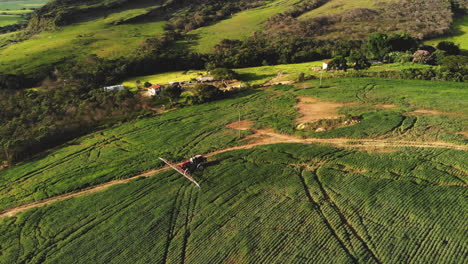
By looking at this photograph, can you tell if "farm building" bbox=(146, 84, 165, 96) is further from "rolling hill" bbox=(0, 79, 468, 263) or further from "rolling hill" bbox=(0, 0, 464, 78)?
"rolling hill" bbox=(0, 0, 464, 78)

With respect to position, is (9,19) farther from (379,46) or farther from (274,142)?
(274,142)

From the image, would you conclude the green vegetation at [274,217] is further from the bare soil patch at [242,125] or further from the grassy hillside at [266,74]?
the grassy hillside at [266,74]

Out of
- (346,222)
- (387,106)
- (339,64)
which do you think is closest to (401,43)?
(339,64)

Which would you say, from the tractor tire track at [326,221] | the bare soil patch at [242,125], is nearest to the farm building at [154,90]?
the bare soil patch at [242,125]

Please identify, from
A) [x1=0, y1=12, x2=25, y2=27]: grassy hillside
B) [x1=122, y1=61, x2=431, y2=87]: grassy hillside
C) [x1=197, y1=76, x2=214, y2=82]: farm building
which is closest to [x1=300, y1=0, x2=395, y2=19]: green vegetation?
[x1=122, y1=61, x2=431, y2=87]: grassy hillside

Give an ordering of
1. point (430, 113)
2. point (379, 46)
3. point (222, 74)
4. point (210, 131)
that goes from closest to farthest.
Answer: point (430, 113)
point (210, 131)
point (222, 74)
point (379, 46)

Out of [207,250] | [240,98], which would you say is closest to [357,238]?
[207,250]
